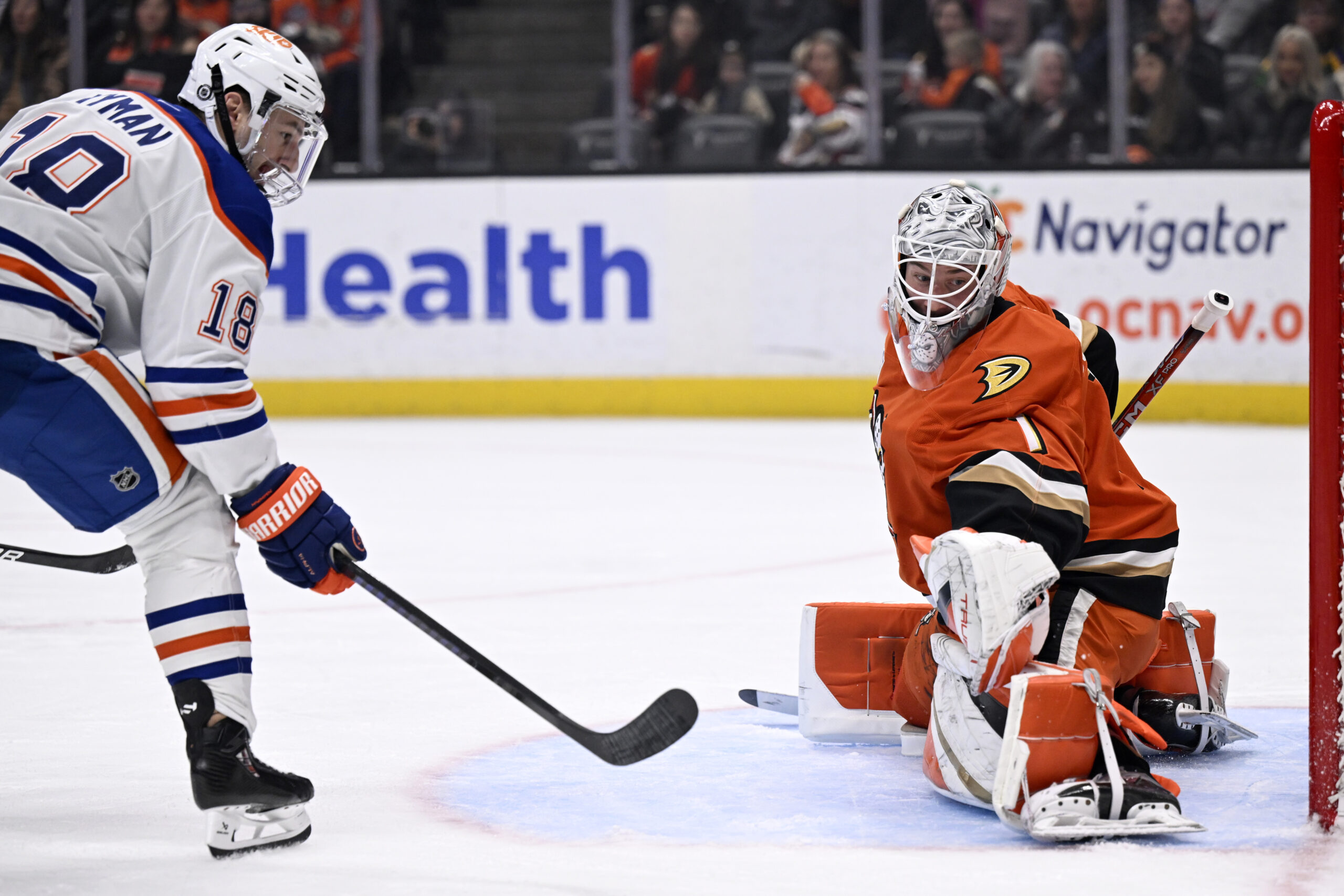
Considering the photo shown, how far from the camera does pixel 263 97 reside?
2172mm

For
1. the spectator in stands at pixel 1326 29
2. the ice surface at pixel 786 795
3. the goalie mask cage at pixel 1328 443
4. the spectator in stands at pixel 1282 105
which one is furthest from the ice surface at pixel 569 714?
the spectator in stands at pixel 1326 29

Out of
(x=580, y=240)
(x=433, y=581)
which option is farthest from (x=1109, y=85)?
(x=433, y=581)

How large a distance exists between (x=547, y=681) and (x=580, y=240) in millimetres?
5087

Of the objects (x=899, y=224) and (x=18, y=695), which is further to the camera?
(x=18, y=695)

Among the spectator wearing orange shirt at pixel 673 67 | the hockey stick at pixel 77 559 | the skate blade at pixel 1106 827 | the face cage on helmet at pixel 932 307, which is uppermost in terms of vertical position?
the spectator wearing orange shirt at pixel 673 67

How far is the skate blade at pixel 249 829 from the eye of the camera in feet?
6.81

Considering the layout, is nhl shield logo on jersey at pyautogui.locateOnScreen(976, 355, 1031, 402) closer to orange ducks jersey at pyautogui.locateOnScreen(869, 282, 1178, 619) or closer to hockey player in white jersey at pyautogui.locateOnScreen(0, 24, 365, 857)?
orange ducks jersey at pyautogui.locateOnScreen(869, 282, 1178, 619)

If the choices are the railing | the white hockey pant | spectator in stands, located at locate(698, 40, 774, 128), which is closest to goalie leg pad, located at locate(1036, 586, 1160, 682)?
the white hockey pant

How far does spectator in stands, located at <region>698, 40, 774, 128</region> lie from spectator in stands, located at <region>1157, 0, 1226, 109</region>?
1.87 metres

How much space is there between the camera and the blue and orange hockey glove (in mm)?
2039

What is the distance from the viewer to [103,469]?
2.03 metres

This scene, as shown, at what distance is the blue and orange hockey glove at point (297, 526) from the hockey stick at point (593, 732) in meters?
0.07

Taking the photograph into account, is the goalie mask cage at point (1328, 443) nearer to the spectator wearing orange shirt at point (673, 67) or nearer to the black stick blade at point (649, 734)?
the black stick blade at point (649, 734)

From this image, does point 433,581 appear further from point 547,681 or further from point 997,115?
point 997,115
